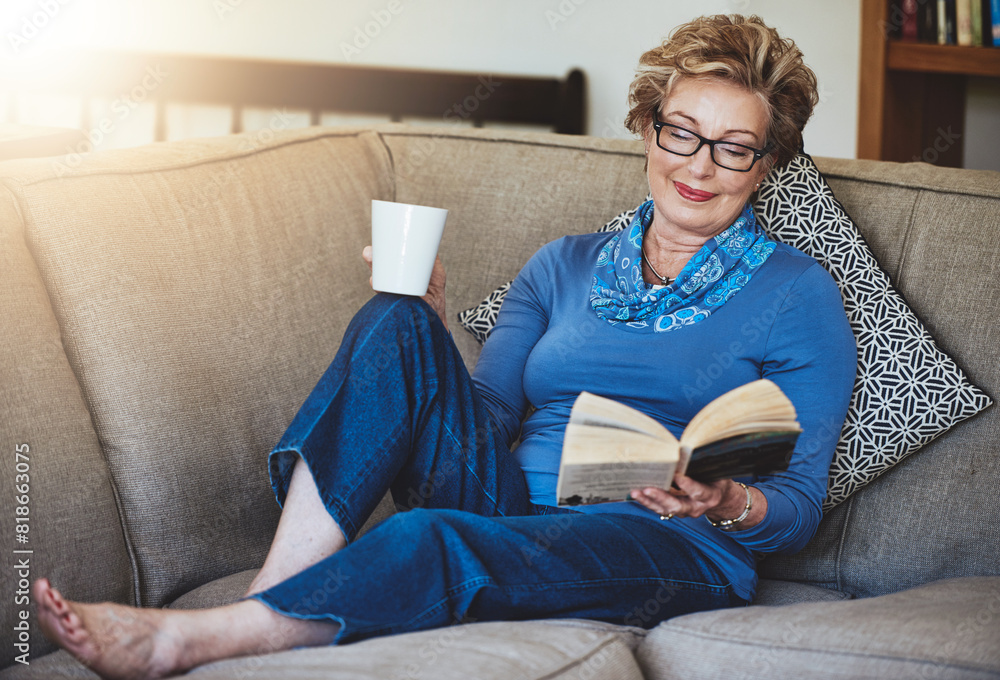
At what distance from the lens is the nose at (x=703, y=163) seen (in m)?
1.35

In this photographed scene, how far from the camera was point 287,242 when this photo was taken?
154 cm

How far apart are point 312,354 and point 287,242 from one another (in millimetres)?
197

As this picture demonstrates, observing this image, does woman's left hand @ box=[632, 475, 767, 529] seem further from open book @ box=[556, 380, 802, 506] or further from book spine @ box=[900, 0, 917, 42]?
book spine @ box=[900, 0, 917, 42]

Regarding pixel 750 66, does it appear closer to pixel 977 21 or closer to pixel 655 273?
pixel 655 273

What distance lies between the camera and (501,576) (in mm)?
1038

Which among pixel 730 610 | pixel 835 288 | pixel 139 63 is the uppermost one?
pixel 139 63

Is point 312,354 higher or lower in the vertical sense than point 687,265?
lower

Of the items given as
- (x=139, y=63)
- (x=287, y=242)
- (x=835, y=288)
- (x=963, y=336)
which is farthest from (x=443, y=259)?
(x=139, y=63)

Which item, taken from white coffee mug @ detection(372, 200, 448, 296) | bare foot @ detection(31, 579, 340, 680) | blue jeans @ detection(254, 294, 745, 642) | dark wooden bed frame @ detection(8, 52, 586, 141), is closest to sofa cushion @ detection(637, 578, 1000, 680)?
blue jeans @ detection(254, 294, 745, 642)

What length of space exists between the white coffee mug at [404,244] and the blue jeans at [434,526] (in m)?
0.05

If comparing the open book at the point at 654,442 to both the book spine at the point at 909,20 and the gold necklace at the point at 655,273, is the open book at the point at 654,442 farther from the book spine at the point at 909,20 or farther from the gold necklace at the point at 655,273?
the book spine at the point at 909,20

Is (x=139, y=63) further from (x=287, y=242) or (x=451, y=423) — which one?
(x=451, y=423)

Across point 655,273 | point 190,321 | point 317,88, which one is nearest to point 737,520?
point 655,273

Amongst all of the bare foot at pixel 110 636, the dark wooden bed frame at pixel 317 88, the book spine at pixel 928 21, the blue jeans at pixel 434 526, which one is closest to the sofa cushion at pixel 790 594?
the blue jeans at pixel 434 526
